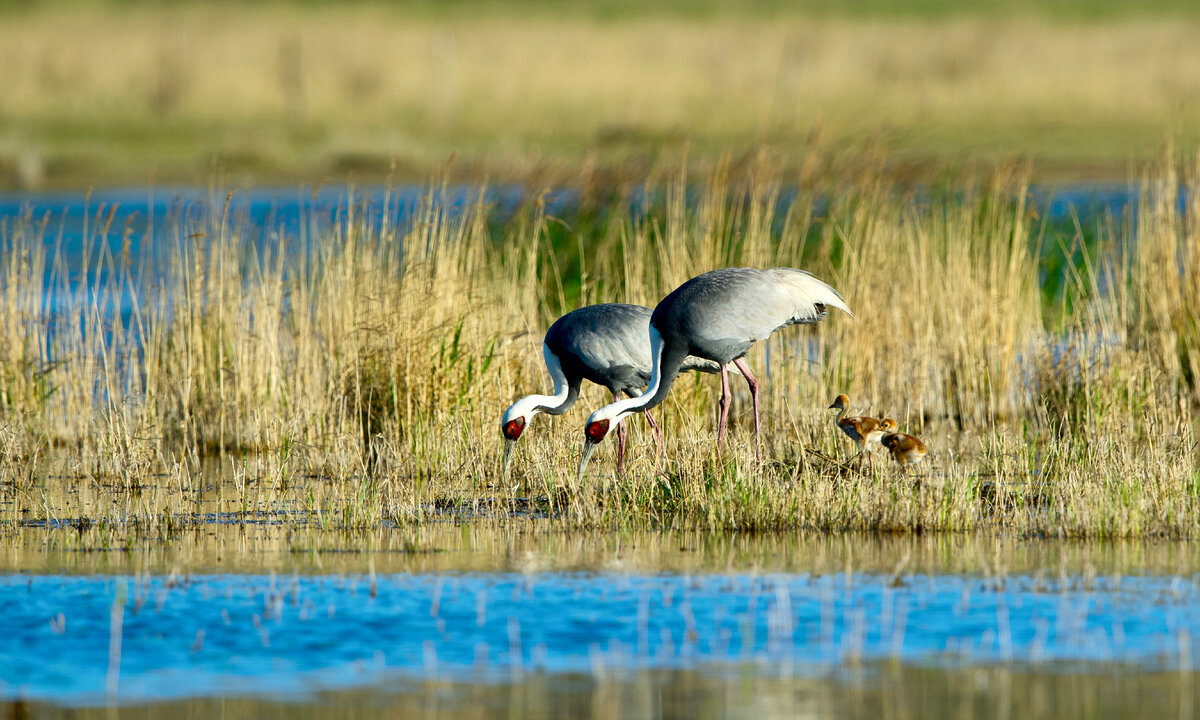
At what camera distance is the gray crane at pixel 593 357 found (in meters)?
8.67

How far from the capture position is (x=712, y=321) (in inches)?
330

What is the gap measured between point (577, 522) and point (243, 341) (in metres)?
3.45

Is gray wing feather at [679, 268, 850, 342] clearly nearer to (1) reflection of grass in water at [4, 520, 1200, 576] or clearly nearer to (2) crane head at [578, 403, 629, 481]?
(2) crane head at [578, 403, 629, 481]

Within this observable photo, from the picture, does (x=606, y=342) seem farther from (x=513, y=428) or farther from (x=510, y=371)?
(x=510, y=371)

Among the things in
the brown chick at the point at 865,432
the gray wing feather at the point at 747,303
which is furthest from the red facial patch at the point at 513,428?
the brown chick at the point at 865,432

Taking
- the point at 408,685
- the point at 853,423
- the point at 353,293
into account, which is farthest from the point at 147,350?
the point at 408,685

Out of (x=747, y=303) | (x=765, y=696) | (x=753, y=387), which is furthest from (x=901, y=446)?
(x=765, y=696)

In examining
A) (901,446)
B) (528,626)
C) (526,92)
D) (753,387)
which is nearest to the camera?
(528,626)

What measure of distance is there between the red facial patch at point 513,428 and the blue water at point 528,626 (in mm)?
1984

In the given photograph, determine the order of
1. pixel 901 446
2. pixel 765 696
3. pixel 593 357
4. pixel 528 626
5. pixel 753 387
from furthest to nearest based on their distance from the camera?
pixel 753 387, pixel 593 357, pixel 901 446, pixel 528 626, pixel 765 696

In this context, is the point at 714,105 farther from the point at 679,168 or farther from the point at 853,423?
the point at 853,423

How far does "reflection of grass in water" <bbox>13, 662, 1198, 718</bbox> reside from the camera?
4820mm

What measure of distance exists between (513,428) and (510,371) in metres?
1.61

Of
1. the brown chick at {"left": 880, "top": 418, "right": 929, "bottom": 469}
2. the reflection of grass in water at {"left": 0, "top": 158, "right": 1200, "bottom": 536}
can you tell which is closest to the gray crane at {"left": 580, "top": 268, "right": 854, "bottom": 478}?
the reflection of grass in water at {"left": 0, "top": 158, "right": 1200, "bottom": 536}
